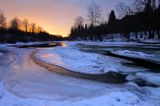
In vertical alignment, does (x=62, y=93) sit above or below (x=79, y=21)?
below

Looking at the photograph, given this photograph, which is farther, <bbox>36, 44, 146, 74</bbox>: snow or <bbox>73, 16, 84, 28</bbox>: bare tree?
<bbox>73, 16, 84, 28</bbox>: bare tree

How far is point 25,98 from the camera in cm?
859

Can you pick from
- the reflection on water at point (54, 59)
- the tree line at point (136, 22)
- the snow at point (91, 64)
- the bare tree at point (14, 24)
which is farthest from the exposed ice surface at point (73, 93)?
the bare tree at point (14, 24)

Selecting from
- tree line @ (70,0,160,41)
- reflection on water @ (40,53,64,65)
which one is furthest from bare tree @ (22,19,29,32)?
reflection on water @ (40,53,64,65)

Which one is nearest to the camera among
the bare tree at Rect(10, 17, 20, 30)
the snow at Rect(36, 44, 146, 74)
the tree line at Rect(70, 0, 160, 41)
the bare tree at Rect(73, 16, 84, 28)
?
the snow at Rect(36, 44, 146, 74)

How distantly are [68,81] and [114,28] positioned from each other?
7672 centimetres

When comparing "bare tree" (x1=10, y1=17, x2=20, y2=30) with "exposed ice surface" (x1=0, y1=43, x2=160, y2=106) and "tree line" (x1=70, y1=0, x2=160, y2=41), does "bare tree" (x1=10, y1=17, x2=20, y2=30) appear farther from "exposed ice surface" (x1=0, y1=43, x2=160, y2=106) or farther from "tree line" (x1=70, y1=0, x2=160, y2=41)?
"exposed ice surface" (x1=0, y1=43, x2=160, y2=106)

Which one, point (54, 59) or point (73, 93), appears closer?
point (73, 93)

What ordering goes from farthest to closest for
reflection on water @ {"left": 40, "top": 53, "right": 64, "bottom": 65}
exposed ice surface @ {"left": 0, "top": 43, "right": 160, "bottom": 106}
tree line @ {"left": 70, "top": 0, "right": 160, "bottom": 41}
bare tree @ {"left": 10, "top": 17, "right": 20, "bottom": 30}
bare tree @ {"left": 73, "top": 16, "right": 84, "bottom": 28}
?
bare tree @ {"left": 10, "top": 17, "right": 20, "bottom": 30}
bare tree @ {"left": 73, "top": 16, "right": 84, "bottom": 28}
tree line @ {"left": 70, "top": 0, "right": 160, "bottom": 41}
reflection on water @ {"left": 40, "top": 53, "right": 64, "bottom": 65}
exposed ice surface @ {"left": 0, "top": 43, "right": 160, "bottom": 106}

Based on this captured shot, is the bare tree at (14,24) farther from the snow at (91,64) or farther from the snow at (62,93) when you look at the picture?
the snow at (62,93)

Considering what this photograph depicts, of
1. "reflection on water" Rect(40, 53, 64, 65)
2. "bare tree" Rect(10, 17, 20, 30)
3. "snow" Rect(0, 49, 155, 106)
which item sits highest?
"bare tree" Rect(10, 17, 20, 30)

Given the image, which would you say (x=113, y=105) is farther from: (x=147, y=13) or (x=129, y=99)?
(x=147, y=13)

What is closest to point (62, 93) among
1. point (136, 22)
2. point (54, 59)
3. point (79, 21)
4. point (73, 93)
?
point (73, 93)

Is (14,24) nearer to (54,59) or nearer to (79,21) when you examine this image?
(79,21)
